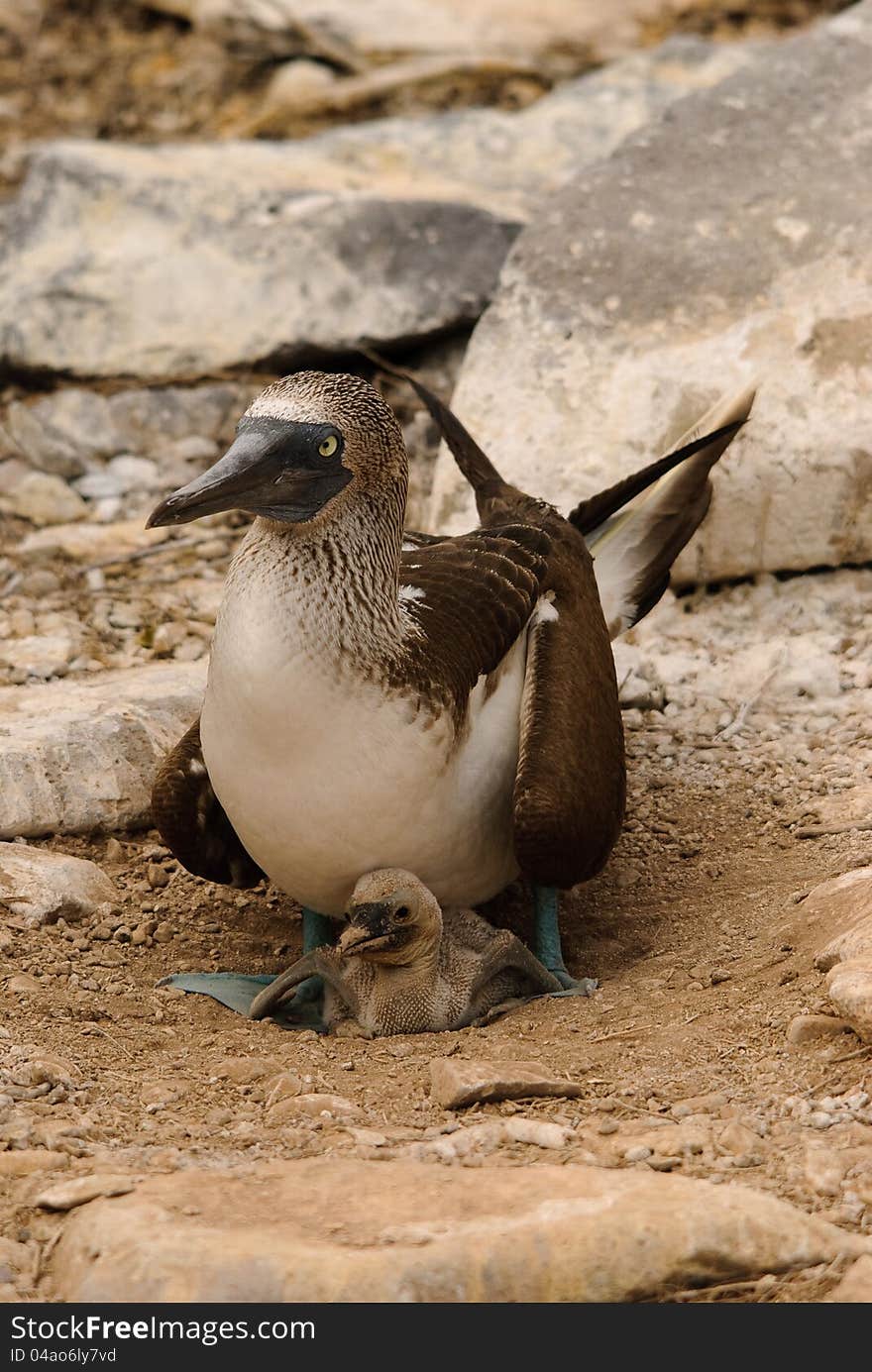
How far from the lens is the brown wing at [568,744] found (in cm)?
504

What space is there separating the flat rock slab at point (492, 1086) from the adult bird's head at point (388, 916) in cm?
70

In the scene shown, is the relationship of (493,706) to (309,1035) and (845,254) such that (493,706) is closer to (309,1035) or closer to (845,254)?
(309,1035)

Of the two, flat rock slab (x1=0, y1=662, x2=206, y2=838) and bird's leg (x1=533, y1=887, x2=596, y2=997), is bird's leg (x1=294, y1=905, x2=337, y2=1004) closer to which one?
bird's leg (x1=533, y1=887, x2=596, y2=997)

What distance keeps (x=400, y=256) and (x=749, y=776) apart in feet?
11.5

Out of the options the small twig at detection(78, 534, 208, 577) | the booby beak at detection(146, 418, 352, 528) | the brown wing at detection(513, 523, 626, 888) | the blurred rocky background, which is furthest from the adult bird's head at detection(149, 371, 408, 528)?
the small twig at detection(78, 534, 208, 577)

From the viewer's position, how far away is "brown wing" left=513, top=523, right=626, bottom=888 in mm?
5039

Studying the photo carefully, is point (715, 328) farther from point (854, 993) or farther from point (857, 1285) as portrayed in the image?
point (857, 1285)

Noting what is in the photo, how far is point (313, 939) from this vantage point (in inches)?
222

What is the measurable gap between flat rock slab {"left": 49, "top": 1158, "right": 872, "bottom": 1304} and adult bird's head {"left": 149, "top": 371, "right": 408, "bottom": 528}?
1793 millimetres

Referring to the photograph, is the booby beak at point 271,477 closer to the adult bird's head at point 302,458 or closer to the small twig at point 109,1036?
the adult bird's head at point 302,458

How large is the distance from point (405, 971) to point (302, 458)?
1524 mm

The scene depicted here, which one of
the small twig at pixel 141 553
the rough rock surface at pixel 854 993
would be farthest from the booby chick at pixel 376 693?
the small twig at pixel 141 553

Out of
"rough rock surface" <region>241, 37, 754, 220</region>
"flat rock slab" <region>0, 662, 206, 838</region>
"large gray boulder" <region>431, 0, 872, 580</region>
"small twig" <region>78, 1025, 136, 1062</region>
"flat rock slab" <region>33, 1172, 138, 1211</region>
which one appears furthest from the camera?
"rough rock surface" <region>241, 37, 754, 220</region>

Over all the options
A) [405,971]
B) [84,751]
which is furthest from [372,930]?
[84,751]
